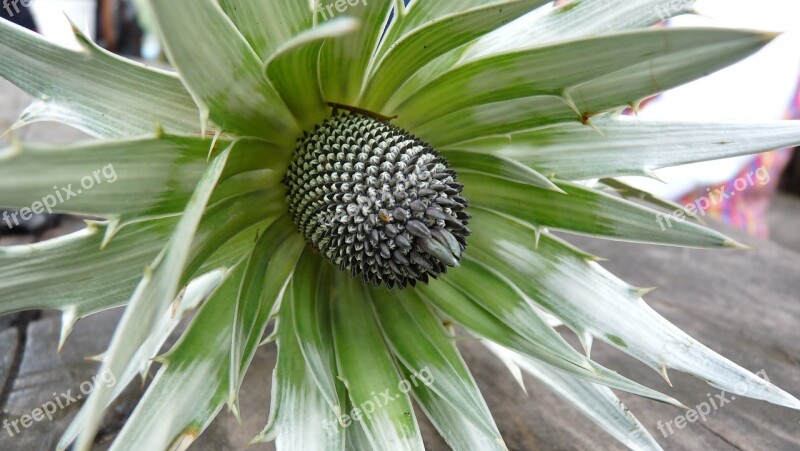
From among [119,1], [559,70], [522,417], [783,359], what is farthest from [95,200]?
[119,1]

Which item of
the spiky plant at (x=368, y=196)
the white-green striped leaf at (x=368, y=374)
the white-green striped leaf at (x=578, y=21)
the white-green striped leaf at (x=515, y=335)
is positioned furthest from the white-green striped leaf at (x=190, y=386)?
the white-green striped leaf at (x=578, y=21)

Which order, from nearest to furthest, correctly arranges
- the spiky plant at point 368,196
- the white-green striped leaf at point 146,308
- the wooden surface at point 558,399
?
the white-green striped leaf at point 146,308, the spiky plant at point 368,196, the wooden surface at point 558,399

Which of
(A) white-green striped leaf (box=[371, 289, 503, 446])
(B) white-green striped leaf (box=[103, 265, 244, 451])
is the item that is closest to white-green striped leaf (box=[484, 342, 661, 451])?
(A) white-green striped leaf (box=[371, 289, 503, 446])

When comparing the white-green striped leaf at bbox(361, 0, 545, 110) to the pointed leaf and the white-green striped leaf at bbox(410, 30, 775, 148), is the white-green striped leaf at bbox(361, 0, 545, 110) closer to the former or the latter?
the white-green striped leaf at bbox(410, 30, 775, 148)

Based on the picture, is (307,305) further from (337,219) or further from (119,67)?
(119,67)

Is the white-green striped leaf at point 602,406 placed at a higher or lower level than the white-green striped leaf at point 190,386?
lower

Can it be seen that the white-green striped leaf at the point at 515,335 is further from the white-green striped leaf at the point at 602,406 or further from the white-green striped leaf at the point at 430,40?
the white-green striped leaf at the point at 430,40
